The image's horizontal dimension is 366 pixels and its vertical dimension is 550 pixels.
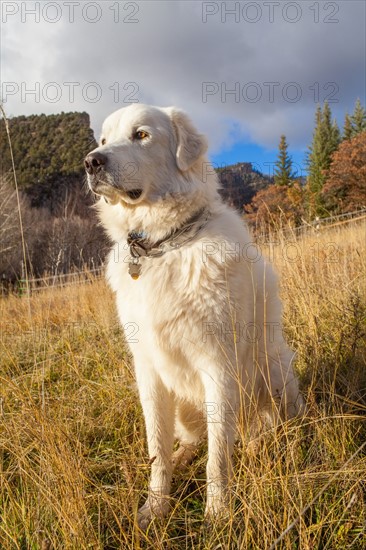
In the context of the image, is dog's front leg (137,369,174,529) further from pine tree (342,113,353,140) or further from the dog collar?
pine tree (342,113,353,140)

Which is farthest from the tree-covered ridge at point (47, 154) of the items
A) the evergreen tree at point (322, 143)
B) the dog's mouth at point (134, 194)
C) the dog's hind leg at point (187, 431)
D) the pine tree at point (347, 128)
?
the dog's hind leg at point (187, 431)

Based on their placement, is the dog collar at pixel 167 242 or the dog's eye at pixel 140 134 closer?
the dog collar at pixel 167 242

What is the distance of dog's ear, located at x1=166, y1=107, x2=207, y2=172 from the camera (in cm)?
216

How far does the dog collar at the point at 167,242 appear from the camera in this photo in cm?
198

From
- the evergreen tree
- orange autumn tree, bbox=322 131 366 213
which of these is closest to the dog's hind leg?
orange autumn tree, bbox=322 131 366 213

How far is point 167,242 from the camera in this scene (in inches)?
79.4

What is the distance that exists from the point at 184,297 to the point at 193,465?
0.89 m

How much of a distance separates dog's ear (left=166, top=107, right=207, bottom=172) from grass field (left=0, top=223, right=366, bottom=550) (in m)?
1.32

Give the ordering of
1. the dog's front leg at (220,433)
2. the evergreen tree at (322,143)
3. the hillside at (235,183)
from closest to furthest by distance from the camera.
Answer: the dog's front leg at (220,433)
the hillside at (235,183)
the evergreen tree at (322,143)

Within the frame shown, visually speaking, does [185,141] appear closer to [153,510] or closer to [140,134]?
[140,134]

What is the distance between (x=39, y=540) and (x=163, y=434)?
0.72m

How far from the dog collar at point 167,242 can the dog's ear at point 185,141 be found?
12.1 inches

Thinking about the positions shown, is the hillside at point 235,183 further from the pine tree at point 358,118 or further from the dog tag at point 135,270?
the pine tree at point 358,118

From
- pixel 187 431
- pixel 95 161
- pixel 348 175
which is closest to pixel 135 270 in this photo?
pixel 95 161
